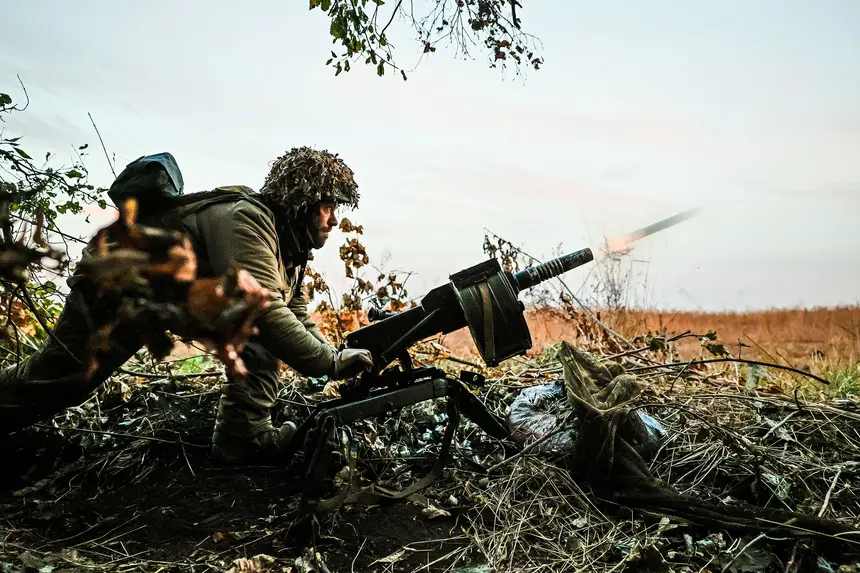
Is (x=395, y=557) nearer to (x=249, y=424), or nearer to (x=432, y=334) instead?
(x=432, y=334)

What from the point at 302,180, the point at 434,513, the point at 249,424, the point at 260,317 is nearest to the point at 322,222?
the point at 302,180

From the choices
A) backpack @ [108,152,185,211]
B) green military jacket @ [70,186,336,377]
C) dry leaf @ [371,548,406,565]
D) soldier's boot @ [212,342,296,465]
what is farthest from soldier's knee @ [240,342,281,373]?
dry leaf @ [371,548,406,565]

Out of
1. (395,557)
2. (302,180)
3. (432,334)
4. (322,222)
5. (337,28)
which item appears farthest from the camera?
(337,28)

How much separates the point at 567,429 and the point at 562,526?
0.64 meters

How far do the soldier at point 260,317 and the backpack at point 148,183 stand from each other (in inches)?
3.3

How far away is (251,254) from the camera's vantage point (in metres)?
3.53

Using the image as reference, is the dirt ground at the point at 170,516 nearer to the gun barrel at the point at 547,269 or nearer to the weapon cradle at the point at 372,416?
the weapon cradle at the point at 372,416

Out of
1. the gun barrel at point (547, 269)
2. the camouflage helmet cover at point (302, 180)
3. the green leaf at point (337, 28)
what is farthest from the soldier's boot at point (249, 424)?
the green leaf at point (337, 28)

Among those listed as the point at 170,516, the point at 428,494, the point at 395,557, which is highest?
the point at 170,516

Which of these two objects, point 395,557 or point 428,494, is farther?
point 428,494

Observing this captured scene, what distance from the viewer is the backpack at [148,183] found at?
11.6 ft

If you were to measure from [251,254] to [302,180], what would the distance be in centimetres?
55

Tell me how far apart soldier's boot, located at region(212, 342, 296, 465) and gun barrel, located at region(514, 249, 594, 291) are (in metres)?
1.56

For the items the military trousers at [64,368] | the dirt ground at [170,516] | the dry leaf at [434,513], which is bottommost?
the dry leaf at [434,513]
